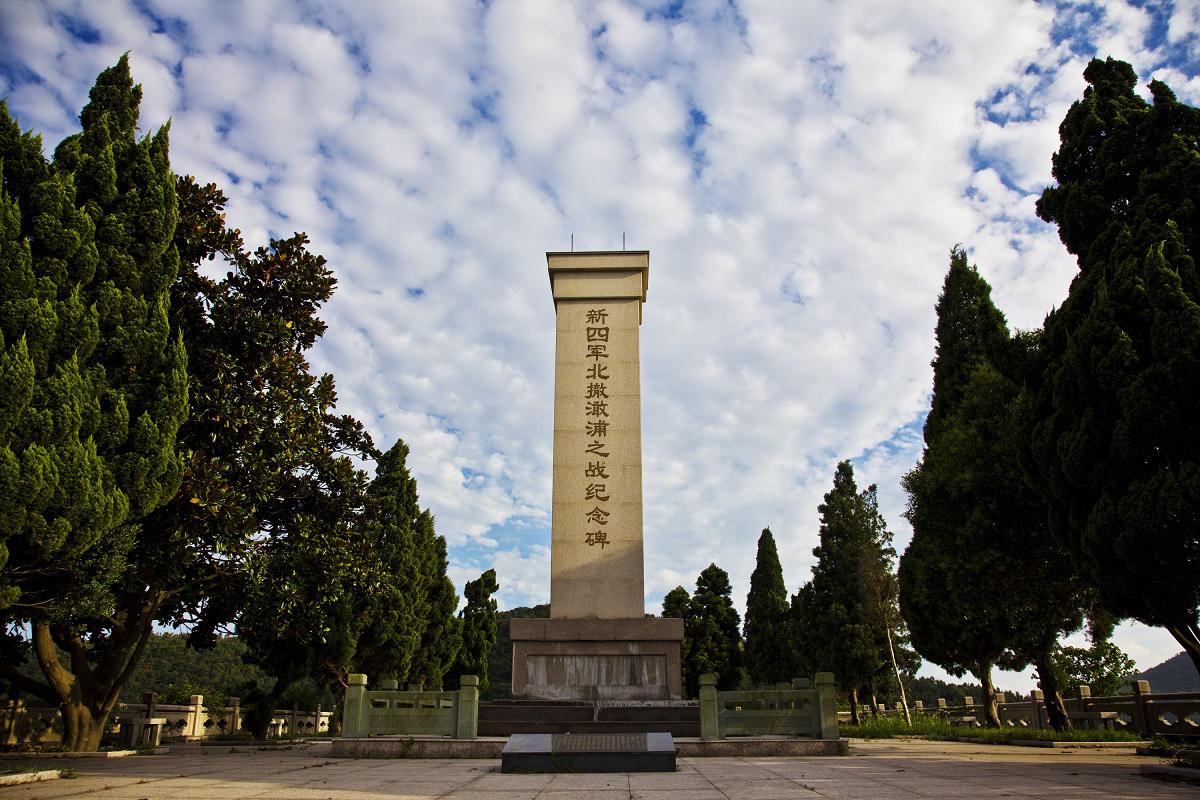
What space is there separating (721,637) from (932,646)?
1162 centimetres

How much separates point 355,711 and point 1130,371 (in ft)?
27.0

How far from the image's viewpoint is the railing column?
8570mm

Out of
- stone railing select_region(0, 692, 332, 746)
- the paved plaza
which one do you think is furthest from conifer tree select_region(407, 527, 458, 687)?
the paved plaza

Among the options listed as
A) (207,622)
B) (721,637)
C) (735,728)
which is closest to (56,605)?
(207,622)

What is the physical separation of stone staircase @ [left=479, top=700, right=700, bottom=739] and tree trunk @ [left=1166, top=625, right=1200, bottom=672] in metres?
5.13

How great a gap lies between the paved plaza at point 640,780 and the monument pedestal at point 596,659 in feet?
13.4

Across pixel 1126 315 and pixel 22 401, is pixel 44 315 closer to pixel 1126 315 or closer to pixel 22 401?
pixel 22 401

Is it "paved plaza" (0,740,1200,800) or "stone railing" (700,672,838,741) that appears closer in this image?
"paved plaza" (0,740,1200,800)

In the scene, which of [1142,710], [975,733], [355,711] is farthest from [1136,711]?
[355,711]

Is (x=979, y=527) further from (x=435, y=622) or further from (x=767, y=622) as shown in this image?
(x=767, y=622)

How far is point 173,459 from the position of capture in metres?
6.72

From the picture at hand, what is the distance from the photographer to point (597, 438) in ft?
44.1

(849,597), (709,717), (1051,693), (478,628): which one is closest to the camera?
(709,717)

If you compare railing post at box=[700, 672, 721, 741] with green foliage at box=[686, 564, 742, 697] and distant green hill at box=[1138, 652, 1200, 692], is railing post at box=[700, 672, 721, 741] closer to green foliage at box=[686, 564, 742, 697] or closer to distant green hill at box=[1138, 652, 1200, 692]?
green foliage at box=[686, 564, 742, 697]
